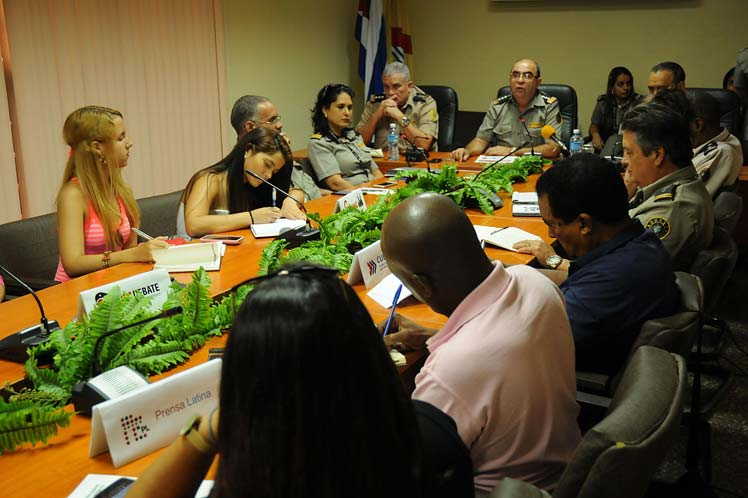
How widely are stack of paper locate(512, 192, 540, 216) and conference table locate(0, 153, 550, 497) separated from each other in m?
0.04

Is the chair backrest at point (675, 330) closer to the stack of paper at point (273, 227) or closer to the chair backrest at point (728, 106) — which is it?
the stack of paper at point (273, 227)

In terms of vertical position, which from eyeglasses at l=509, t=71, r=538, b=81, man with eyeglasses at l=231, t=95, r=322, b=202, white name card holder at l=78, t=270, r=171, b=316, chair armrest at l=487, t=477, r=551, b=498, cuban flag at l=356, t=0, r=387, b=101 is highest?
cuban flag at l=356, t=0, r=387, b=101

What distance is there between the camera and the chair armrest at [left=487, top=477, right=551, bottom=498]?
1118 mm

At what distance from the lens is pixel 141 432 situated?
140 cm

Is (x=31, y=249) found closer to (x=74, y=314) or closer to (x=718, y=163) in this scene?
(x=74, y=314)

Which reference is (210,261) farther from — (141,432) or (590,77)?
(590,77)

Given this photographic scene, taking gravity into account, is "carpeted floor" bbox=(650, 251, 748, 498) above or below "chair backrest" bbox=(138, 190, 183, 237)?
below

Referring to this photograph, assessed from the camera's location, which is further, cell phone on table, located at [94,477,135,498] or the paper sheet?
the paper sheet

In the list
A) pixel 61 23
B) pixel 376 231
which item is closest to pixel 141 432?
pixel 376 231

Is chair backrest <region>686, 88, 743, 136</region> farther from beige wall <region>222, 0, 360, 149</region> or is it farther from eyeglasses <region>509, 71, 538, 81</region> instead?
beige wall <region>222, 0, 360, 149</region>

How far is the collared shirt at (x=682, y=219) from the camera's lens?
268cm

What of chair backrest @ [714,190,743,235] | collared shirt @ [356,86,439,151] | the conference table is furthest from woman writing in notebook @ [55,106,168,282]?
collared shirt @ [356,86,439,151]

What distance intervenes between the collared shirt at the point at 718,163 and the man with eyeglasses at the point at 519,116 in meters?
1.76

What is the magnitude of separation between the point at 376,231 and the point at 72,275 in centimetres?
119
